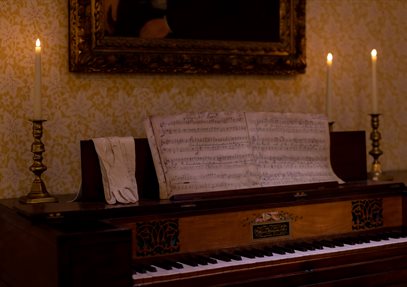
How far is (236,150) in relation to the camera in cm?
278

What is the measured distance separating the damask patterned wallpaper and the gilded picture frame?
5cm

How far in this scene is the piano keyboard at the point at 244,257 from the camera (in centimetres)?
230

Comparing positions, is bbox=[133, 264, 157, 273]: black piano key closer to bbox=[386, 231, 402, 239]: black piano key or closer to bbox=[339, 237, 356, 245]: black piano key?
bbox=[339, 237, 356, 245]: black piano key

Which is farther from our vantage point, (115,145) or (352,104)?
(352,104)

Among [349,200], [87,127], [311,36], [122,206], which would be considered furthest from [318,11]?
[122,206]

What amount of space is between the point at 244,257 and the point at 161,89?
37.4 inches

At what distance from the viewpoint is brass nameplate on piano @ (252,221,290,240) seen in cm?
267

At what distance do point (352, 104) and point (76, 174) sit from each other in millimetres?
1535

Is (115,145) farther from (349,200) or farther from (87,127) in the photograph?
(349,200)

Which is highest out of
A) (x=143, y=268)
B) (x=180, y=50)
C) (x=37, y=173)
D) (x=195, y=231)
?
(x=180, y=50)

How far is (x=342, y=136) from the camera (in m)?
3.14

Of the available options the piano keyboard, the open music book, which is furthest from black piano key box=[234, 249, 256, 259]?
the open music book

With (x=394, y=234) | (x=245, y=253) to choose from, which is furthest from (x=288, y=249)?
(x=394, y=234)

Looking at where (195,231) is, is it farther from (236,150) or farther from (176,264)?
(236,150)
